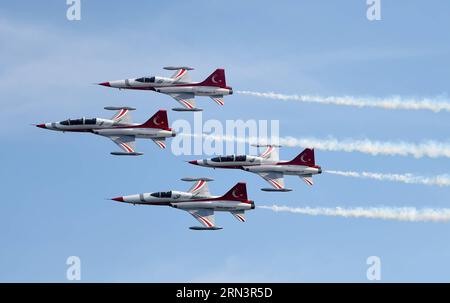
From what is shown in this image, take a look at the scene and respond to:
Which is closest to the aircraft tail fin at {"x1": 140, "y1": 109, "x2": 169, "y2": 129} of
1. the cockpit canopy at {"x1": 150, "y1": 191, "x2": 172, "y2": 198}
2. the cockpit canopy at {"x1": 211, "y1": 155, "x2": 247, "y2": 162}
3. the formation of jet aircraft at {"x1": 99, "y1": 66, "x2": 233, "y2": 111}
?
the formation of jet aircraft at {"x1": 99, "y1": 66, "x2": 233, "y2": 111}

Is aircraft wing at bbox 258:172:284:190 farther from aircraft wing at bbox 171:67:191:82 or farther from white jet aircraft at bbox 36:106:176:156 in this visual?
aircraft wing at bbox 171:67:191:82

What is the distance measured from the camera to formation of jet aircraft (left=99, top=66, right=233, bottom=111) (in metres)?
170

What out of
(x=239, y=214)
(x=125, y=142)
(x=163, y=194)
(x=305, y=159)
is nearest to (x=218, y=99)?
(x=305, y=159)

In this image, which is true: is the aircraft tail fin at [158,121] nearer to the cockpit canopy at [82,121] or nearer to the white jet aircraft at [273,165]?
the cockpit canopy at [82,121]

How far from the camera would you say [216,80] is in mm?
171250

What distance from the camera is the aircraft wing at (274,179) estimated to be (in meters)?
166

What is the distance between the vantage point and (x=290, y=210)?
159000mm

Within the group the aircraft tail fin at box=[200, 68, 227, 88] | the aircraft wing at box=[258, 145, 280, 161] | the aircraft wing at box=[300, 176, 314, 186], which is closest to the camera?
the aircraft wing at box=[300, 176, 314, 186]

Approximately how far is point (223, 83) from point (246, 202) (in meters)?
19.5

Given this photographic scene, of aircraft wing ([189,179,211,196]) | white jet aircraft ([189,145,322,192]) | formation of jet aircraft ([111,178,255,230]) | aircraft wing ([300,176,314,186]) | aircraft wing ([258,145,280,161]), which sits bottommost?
formation of jet aircraft ([111,178,255,230])

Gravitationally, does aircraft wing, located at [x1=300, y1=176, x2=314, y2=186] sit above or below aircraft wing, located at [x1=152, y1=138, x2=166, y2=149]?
below
